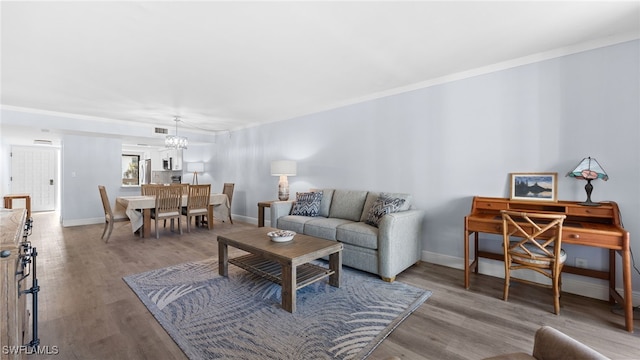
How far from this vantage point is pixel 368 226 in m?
3.15

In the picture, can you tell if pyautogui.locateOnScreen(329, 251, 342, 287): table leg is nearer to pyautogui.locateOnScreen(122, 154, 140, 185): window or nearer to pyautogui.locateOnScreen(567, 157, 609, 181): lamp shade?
pyautogui.locateOnScreen(567, 157, 609, 181): lamp shade

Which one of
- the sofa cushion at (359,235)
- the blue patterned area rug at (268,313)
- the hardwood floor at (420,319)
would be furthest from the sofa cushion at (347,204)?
the hardwood floor at (420,319)

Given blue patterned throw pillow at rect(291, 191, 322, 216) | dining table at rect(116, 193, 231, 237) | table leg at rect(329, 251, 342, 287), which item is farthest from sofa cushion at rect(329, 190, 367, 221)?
dining table at rect(116, 193, 231, 237)

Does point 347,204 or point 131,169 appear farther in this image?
point 131,169

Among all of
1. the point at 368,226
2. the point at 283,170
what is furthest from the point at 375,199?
the point at 283,170

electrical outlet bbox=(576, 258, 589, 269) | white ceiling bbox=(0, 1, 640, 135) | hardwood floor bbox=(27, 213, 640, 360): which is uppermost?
white ceiling bbox=(0, 1, 640, 135)

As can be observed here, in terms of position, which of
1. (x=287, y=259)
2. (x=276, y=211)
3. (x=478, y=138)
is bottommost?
(x=287, y=259)

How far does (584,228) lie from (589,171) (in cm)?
56

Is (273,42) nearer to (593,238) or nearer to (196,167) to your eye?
(593,238)

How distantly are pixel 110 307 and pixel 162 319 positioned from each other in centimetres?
56

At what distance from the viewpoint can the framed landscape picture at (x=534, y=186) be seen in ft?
8.62

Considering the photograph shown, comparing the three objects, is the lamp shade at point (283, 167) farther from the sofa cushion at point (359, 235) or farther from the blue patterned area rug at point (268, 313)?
the blue patterned area rug at point (268, 313)

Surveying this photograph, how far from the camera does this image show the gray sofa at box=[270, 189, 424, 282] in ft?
9.13

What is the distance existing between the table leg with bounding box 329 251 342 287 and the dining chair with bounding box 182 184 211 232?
11.1 feet
